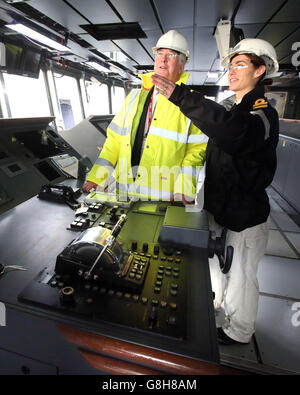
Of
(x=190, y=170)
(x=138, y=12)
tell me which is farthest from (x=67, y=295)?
(x=138, y=12)

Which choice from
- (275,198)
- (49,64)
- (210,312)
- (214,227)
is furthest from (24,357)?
(49,64)

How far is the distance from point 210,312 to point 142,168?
1.13 metres

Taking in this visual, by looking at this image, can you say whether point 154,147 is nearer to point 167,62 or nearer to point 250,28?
point 167,62

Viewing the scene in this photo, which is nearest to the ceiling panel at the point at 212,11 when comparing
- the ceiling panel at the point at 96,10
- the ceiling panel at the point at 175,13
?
the ceiling panel at the point at 175,13

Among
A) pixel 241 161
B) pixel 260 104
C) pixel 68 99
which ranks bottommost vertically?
pixel 241 161

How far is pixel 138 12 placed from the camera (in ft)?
7.99

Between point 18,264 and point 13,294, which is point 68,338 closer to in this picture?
point 13,294

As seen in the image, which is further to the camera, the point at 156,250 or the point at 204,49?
the point at 204,49

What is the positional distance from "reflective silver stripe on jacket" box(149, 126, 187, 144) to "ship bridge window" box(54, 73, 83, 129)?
15.8 ft

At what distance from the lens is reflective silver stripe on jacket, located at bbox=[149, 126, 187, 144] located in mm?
1541

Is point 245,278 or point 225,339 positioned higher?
point 245,278

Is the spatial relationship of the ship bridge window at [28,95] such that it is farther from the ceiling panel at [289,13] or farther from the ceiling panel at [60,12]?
the ceiling panel at [289,13]

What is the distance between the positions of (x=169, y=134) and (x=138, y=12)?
6.04 ft

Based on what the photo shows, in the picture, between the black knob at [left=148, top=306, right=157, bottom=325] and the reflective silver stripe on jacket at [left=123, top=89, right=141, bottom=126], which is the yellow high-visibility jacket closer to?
the reflective silver stripe on jacket at [left=123, top=89, right=141, bottom=126]
